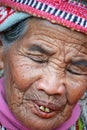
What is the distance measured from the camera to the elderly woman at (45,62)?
9.87 ft

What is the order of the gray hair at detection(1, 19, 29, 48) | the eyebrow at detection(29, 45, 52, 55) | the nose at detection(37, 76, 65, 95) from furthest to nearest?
the gray hair at detection(1, 19, 29, 48)
the eyebrow at detection(29, 45, 52, 55)
the nose at detection(37, 76, 65, 95)

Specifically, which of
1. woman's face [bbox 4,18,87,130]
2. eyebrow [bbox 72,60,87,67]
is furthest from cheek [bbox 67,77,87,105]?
eyebrow [bbox 72,60,87,67]

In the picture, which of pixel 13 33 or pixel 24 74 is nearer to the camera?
pixel 24 74

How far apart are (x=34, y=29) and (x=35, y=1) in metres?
0.21

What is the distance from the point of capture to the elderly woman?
3010 millimetres

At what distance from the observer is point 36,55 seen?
3.09m

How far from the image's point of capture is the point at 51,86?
295 centimetres

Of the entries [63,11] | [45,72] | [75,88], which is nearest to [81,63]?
[75,88]

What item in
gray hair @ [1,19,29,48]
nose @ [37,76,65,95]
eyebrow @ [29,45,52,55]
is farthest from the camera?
gray hair @ [1,19,29,48]

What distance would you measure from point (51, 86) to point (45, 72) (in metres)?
0.13

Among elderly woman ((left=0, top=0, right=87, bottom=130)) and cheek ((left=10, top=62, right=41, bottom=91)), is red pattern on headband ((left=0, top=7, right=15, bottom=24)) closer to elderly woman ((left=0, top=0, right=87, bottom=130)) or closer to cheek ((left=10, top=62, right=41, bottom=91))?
elderly woman ((left=0, top=0, right=87, bottom=130))

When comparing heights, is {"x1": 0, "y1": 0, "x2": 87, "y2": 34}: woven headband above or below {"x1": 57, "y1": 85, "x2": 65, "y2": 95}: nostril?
above

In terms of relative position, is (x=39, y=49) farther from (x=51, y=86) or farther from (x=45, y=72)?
(x=51, y=86)

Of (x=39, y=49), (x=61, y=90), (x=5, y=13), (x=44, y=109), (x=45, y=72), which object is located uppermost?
(x=5, y=13)
